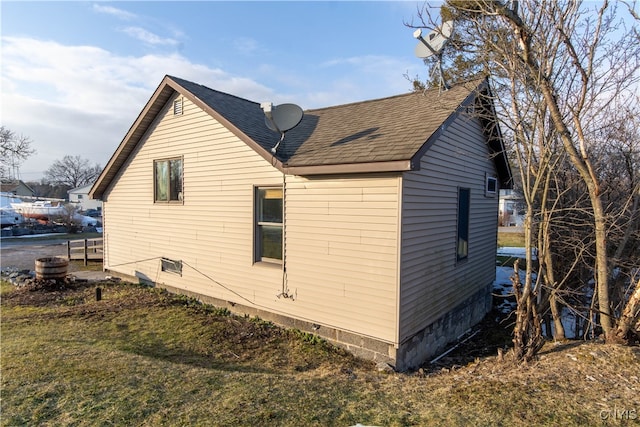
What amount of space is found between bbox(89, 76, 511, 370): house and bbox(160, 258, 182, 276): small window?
3cm

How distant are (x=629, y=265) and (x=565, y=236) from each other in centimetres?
114

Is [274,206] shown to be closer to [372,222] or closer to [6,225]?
[372,222]

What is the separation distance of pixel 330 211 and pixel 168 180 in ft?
17.7

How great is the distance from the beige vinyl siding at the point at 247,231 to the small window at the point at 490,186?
16.9 ft

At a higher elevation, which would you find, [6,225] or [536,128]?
[536,128]

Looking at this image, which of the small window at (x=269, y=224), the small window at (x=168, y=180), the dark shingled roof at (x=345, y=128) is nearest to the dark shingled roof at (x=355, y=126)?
the dark shingled roof at (x=345, y=128)

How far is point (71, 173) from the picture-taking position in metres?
88.5

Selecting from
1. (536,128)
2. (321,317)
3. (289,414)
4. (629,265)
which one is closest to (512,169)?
(629,265)

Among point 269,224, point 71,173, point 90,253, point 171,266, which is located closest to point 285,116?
point 269,224

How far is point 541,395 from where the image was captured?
4242 mm

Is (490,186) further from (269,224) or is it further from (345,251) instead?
(269,224)

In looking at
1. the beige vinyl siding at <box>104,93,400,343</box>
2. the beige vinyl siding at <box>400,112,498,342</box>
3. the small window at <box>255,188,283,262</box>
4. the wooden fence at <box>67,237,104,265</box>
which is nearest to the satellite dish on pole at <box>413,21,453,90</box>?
the beige vinyl siding at <box>400,112,498,342</box>

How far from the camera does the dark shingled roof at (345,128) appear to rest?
5973 millimetres

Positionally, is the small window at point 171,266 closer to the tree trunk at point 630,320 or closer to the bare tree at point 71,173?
the tree trunk at point 630,320
